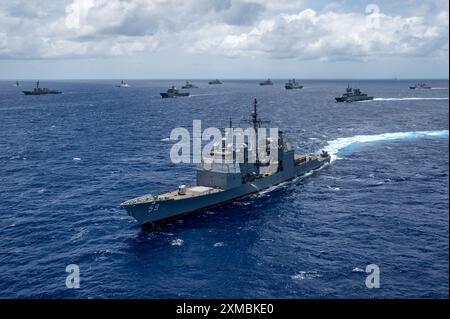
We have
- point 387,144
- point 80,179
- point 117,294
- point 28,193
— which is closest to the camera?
point 117,294

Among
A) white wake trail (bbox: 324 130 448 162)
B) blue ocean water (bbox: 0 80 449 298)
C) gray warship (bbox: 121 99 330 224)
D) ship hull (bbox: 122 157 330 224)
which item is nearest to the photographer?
blue ocean water (bbox: 0 80 449 298)

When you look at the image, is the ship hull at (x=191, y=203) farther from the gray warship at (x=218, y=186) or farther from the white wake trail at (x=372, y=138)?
the white wake trail at (x=372, y=138)

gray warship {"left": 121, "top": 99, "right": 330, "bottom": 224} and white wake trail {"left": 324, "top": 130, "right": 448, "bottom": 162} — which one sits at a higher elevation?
white wake trail {"left": 324, "top": 130, "right": 448, "bottom": 162}

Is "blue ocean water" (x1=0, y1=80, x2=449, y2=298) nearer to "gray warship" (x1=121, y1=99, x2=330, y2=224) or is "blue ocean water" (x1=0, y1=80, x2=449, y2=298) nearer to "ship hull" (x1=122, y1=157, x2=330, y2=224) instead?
"ship hull" (x1=122, y1=157, x2=330, y2=224)

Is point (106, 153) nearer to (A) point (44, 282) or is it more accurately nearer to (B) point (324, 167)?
(B) point (324, 167)

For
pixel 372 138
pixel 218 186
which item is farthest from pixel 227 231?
pixel 372 138

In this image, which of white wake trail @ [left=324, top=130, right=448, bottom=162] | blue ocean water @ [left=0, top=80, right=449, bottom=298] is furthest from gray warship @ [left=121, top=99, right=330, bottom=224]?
white wake trail @ [left=324, top=130, right=448, bottom=162]

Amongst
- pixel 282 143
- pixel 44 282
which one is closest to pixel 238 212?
pixel 282 143
